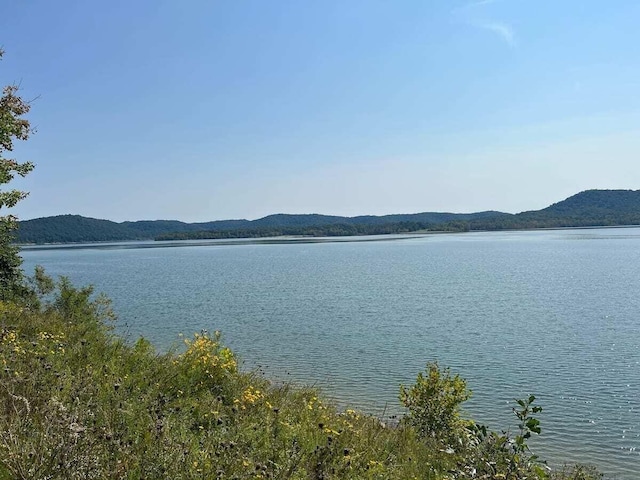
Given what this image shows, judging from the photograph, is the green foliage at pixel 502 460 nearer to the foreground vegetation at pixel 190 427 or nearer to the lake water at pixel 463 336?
the foreground vegetation at pixel 190 427

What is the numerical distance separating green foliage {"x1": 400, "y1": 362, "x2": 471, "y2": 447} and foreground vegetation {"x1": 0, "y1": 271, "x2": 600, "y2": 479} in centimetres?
2

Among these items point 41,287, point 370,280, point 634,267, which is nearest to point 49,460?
point 41,287

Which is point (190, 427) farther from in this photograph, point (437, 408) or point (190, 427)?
point (437, 408)

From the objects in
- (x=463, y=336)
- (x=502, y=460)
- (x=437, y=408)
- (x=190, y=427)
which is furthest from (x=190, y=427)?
(x=463, y=336)

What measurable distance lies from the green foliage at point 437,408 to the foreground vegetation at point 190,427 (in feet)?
0.07

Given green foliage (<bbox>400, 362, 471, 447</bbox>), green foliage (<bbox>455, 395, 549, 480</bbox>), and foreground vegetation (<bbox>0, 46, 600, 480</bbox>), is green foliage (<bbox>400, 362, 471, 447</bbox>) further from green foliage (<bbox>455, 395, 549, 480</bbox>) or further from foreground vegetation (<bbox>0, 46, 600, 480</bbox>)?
green foliage (<bbox>455, 395, 549, 480</bbox>)

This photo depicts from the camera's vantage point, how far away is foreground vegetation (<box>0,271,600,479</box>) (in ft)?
16.4

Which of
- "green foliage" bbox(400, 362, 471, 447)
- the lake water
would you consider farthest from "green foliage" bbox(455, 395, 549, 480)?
the lake water

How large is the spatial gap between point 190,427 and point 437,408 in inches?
222

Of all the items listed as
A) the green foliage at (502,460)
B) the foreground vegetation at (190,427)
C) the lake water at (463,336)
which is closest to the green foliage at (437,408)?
the foreground vegetation at (190,427)

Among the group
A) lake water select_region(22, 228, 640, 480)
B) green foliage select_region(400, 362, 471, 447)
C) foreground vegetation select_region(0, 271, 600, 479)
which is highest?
foreground vegetation select_region(0, 271, 600, 479)

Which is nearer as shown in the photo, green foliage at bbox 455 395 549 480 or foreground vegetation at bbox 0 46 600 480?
foreground vegetation at bbox 0 46 600 480

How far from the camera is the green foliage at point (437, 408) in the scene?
10.6m

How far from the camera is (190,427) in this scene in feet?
24.4
